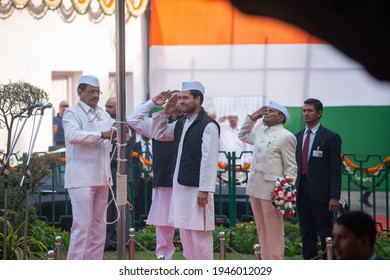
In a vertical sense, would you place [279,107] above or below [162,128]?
above

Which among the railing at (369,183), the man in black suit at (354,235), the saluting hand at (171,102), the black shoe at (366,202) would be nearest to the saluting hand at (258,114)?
the saluting hand at (171,102)

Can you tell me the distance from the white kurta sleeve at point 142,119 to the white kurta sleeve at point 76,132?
31 centimetres

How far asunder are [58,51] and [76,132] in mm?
1668

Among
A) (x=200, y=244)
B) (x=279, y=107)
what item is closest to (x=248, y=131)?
(x=279, y=107)

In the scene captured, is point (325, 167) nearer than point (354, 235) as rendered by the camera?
No

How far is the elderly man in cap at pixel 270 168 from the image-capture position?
6844 mm

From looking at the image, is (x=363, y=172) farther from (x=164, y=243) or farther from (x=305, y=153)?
(x=164, y=243)

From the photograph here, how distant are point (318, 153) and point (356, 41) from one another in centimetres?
453

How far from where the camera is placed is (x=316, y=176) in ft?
23.0

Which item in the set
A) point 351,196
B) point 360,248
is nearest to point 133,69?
point 351,196

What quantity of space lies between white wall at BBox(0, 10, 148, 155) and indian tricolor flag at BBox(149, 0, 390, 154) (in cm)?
19

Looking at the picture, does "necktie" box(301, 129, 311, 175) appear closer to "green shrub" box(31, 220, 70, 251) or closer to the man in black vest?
the man in black vest

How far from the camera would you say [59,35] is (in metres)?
8.14

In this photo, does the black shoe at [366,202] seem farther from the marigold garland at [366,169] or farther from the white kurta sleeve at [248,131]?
the white kurta sleeve at [248,131]
